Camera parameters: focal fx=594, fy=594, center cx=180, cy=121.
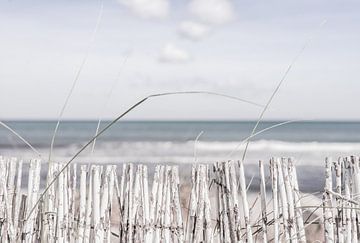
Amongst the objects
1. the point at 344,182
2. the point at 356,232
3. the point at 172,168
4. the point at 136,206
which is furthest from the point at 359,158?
the point at 136,206

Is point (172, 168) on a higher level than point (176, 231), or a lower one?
higher

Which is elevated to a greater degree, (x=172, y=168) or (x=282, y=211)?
(x=172, y=168)

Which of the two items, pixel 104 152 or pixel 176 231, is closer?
pixel 176 231

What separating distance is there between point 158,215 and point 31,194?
19.6 inches

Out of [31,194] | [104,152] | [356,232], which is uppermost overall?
[104,152]

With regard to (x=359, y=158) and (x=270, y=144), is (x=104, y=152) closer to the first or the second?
(x=270, y=144)

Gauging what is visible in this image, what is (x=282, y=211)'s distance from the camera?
86.2 inches

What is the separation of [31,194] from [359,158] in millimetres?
1261

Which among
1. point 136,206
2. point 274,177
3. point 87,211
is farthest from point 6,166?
point 274,177

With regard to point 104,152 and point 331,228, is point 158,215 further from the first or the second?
point 104,152

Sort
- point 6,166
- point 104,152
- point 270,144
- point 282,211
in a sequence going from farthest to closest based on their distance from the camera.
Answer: point 270,144 → point 104,152 → point 6,166 → point 282,211

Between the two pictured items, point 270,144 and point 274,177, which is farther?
point 270,144

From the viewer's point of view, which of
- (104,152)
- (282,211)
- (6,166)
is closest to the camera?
(282,211)

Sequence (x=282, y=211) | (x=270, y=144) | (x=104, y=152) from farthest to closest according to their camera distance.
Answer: (x=270, y=144) < (x=104, y=152) < (x=282, y=211)
